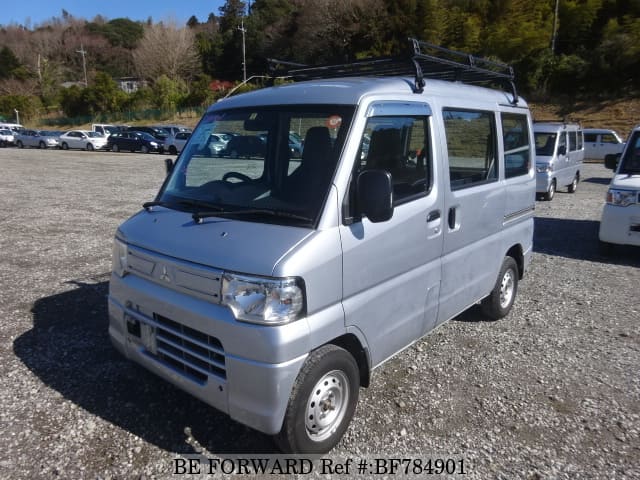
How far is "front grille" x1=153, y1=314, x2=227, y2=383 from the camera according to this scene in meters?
2.60

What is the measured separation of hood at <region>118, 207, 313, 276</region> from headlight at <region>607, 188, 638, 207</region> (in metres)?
6.18

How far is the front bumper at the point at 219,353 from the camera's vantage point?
2438 millimetres

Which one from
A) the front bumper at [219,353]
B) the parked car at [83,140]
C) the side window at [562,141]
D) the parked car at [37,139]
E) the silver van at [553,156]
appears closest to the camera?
the front bumper at [219,353]

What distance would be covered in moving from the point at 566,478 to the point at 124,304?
2.89 meters

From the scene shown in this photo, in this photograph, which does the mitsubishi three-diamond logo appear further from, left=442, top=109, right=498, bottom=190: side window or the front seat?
left=442, top=109, right=498, bottom=190: side window

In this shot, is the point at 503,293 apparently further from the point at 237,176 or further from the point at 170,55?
the point at 170,55

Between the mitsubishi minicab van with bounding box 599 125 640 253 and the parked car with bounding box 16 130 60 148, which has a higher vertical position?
the parked car with bounding box 16 130 60 148

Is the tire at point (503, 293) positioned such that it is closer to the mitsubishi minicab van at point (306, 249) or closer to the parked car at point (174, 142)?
the mitsubishi minicab van at point (306, 249)

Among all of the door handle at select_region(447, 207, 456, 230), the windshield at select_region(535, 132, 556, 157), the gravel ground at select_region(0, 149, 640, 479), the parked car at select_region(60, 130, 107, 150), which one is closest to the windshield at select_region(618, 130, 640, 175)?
the gravel ground at select_region(0, 149, 640, 479)

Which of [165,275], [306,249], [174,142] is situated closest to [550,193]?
[306,249]

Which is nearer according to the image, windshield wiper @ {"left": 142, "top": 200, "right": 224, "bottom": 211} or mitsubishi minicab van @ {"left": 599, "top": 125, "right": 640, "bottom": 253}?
windshield wiper @ {"left": 142, "top": 200, "right": 224, "bottom": 211}

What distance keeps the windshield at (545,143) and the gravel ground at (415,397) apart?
732cm

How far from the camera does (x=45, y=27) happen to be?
4131 inches

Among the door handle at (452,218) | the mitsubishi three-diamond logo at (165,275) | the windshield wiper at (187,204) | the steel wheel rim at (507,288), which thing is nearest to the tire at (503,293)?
the steel wheel rim at (507,288)
